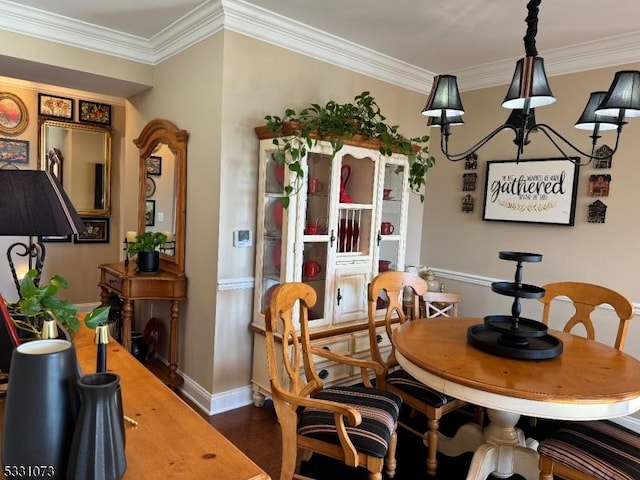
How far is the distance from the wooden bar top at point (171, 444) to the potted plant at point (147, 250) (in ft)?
6.60

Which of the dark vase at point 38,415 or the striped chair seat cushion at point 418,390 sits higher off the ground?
the dark vase at point 38,415

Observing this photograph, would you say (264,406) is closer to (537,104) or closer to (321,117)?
(321,117)

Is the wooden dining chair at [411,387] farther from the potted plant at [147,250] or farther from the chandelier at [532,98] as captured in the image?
the potted plant at [147,250]

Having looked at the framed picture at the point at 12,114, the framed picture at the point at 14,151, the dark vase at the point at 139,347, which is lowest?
the dark vase at the point at 139,347

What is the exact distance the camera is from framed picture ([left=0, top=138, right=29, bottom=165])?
4492 mm

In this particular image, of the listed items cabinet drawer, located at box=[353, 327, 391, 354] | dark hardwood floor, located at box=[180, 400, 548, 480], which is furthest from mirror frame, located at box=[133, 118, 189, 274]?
cabinet drawer, located at box=[353, 327, 391, 354]

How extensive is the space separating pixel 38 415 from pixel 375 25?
2921 mm

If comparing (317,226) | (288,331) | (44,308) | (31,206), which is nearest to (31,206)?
(31,206)

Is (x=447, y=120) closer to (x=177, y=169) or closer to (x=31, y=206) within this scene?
(x=31, y=206)

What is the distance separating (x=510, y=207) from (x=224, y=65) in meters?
2.42

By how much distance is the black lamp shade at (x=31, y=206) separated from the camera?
49.4 inches

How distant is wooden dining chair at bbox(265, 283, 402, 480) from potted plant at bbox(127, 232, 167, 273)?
157 centimetres

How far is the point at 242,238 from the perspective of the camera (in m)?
2.95

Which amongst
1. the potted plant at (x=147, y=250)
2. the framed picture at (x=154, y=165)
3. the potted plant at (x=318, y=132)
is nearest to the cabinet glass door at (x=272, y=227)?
the potted plant at (x=318, y=132)
